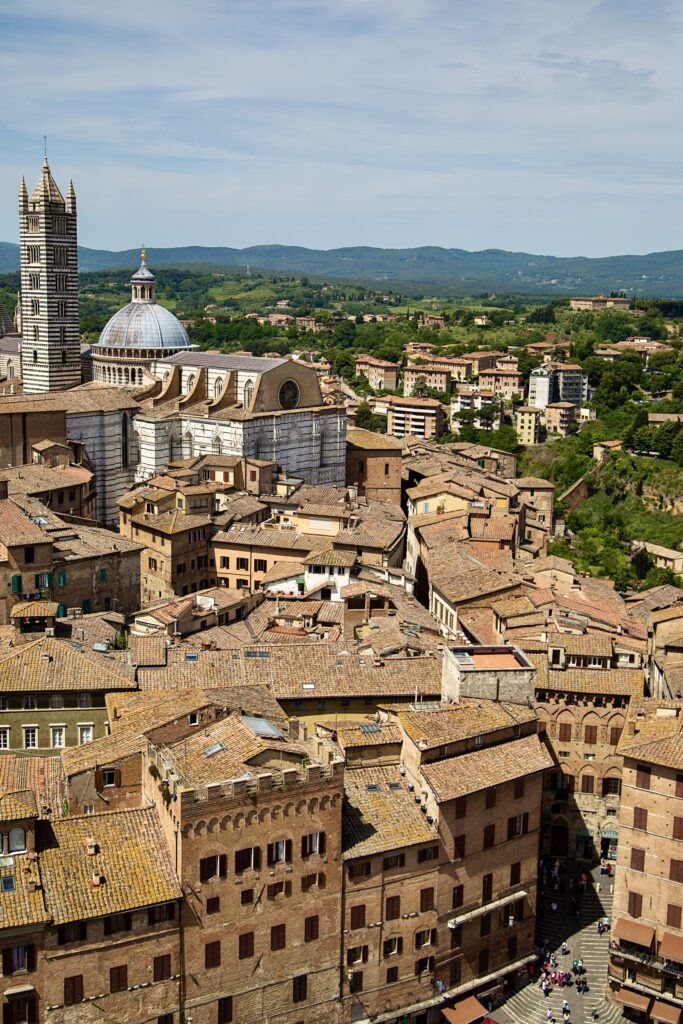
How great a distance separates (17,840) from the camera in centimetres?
2738

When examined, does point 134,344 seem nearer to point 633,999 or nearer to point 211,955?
point 211,955

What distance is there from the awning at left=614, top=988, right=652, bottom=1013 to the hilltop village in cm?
5

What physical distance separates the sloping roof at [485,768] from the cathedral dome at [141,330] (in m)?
48.8

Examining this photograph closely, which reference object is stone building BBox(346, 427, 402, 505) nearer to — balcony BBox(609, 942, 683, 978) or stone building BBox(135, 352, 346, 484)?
stone building BBox(135, 352, 346, 484)

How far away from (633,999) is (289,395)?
154ft

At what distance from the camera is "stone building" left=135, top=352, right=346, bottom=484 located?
69500mm

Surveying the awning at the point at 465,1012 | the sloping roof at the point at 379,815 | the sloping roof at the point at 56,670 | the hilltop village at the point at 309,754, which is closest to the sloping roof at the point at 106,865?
the hilltop village at the point at 309,754

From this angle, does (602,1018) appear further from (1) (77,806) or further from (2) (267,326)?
(2) (267,326)

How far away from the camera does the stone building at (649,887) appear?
1287 inches

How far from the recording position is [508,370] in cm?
12494

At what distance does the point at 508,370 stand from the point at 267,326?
5853 centimetres

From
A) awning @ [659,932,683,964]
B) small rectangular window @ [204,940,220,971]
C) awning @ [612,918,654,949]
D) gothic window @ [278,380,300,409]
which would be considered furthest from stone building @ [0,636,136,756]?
gothic window @ [278,380,300,409]

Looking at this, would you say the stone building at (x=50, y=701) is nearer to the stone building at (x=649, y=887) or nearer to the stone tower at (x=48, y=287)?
the stone building at (x=649, y=887)

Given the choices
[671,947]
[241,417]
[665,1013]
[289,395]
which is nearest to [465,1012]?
[665,1013]
